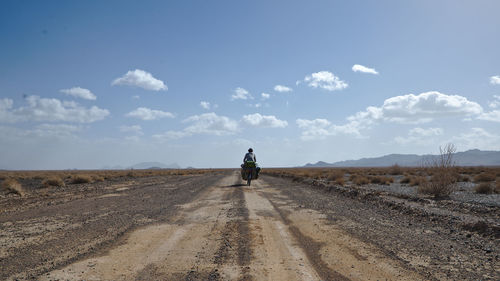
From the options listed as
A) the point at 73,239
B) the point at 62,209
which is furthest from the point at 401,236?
the point at 62,209

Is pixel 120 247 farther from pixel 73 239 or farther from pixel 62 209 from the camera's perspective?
pixel 62 209

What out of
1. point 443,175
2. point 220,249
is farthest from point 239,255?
point 443,175

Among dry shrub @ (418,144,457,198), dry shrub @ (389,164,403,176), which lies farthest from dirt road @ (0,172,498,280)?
dry shrub @ (389,164,403,176)

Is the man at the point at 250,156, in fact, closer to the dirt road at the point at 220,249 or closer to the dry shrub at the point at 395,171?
the dirt road at the point at 220,249

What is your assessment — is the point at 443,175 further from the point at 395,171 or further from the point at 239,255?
the point at 395,171

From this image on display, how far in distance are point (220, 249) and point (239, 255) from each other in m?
0.51

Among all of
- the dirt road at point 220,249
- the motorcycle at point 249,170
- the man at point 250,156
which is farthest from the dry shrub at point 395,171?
the dirt road at point 220,249

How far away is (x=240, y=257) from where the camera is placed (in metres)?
5.20

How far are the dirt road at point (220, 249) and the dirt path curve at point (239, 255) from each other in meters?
0.01

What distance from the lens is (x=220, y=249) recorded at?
5.68 m

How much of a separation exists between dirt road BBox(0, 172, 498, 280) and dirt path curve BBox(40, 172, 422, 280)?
0.01 meters

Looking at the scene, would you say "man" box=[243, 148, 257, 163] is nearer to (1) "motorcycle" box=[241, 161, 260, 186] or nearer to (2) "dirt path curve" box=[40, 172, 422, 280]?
(1) "motorcycle" box=[241, 161, 260, 186]

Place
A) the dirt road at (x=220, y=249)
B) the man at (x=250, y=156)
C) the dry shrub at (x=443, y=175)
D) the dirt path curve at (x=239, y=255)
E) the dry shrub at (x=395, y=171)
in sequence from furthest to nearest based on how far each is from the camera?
the dry shrub at (x=395, y=171)
the man at (x=250, y=156)
the dry shrub at (x=443, y=175)
the dirt road at (x=220, y=249)
the dirt path curve at (x=239, y=255)

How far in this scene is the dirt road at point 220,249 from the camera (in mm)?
4520
